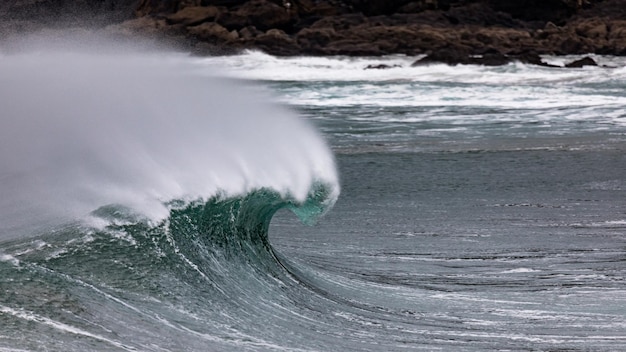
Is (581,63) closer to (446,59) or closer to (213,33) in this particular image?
(446,59)

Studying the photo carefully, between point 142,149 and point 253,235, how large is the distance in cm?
88

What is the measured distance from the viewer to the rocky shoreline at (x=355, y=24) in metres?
43.3

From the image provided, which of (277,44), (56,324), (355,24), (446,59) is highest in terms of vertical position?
(56,324)

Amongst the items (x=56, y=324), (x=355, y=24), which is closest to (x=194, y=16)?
(x=355, y=24)

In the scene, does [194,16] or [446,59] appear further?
[194,16]

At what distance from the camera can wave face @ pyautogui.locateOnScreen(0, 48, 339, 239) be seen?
283 inches

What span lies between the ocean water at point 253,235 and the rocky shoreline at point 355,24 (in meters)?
29.2

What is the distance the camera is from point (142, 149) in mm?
7867

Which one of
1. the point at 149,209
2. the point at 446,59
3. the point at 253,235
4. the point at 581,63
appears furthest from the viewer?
the point at 446,59

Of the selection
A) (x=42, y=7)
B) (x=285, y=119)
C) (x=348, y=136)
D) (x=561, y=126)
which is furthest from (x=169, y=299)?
(x=42, y=7)

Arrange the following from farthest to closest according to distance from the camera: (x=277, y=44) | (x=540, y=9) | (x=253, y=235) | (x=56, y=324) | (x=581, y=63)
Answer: (x=540, y=9), (x=277, y=44), (x=581, y=63), (x=253, y=235), (x=56, y=324)

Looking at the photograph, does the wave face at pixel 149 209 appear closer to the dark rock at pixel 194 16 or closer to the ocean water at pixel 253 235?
the ocean water at pixel 253 235

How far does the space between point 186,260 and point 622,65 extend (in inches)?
1230

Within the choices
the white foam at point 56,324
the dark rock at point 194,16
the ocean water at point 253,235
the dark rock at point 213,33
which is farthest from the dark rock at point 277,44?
the white foam at point 56,324
